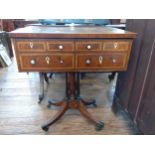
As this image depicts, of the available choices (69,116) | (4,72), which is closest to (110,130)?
(69,116)

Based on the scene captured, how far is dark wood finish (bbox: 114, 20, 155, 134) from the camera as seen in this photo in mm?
966

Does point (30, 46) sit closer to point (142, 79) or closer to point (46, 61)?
point (46, 61)

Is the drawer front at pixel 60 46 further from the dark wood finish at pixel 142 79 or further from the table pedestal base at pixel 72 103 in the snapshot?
the dark wood finish at pixel 142 79

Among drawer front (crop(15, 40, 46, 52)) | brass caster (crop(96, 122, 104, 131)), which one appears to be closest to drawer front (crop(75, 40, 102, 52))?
drawer front (crop(15, 40, 46, 52))

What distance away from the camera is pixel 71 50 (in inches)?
39.4

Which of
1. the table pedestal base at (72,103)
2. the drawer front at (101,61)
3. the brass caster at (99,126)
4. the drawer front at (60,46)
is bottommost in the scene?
the brass caster at (99,126)

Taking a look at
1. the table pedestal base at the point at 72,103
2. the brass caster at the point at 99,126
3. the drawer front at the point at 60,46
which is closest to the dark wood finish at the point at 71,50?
the drawer front at the point at 60,46

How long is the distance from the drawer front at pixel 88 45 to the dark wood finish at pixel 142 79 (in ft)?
1.04

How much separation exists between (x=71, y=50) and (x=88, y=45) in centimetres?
12

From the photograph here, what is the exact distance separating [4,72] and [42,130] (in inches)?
67.1

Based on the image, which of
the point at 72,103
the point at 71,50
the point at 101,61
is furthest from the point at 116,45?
the point at 72,103

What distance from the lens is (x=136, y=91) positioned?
3.82 ft

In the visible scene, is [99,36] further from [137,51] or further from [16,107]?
[16,107]

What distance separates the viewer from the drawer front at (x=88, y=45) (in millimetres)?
986
